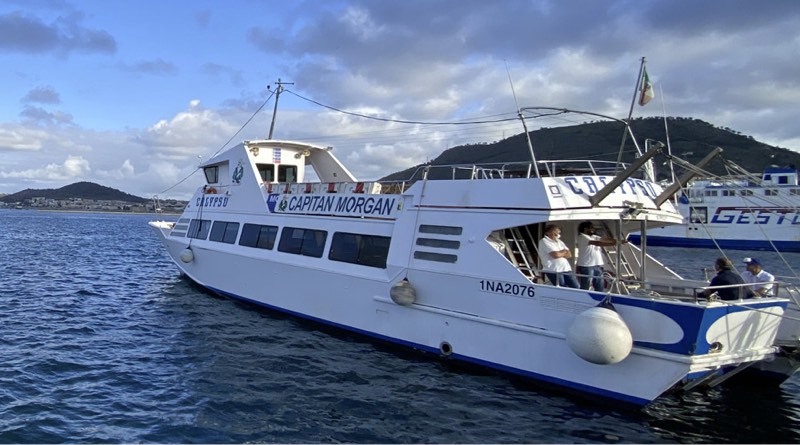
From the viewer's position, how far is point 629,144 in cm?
11994

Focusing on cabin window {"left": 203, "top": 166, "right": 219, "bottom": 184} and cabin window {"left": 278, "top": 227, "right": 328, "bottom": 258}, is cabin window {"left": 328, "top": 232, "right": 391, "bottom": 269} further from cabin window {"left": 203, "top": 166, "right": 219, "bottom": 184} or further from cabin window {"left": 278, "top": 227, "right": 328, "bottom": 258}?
cabin window {"left": 203, "top": 166, "right": 219, "bottom": 184}

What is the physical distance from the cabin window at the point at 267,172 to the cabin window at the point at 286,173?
29cm

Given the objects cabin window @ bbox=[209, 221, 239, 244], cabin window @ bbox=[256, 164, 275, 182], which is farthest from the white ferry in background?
cabin window @ bbox=[209, 221, 239, 244]

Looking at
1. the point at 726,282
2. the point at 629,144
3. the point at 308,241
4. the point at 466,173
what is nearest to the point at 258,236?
the point at 308,241

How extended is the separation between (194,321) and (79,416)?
18.7ft

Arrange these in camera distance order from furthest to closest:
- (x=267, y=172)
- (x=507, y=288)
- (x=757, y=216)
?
(x=757, y=216) → (x=267, y=172) → (x=507, y=288)

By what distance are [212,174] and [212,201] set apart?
3.44 feet

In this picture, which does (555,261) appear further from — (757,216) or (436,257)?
(757,216)

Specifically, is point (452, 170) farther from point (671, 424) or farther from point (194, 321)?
point (194, 321)

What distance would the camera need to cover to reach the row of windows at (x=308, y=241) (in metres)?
11.4

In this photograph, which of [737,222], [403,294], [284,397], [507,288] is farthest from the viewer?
[737,222]

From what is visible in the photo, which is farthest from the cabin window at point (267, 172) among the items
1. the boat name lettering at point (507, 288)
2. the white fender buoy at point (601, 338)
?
the white fender buoy at point (601, 338)

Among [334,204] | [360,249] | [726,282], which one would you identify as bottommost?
[360,249]

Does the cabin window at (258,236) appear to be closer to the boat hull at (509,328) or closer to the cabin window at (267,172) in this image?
the boat hull at (509,328)
